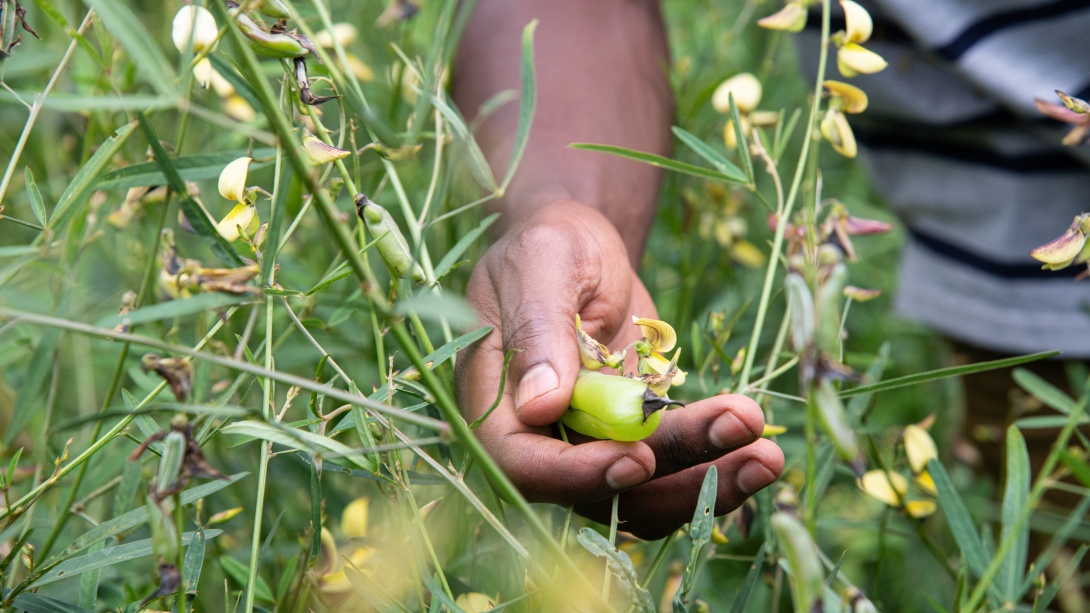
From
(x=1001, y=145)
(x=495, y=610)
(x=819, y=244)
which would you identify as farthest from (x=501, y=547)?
(x=1001, y=145)

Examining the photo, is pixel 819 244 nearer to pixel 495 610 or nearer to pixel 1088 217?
pixel 1088 217

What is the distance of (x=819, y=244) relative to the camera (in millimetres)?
649

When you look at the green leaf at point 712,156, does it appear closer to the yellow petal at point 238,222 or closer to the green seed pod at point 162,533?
the yellow petal at point 238,222

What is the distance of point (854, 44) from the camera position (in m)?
0.64

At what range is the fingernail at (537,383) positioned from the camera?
556 mm

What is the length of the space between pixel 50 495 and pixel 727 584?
79 cm

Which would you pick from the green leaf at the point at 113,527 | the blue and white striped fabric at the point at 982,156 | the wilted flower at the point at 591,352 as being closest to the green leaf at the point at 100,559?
the green leaf at the point at 113,527

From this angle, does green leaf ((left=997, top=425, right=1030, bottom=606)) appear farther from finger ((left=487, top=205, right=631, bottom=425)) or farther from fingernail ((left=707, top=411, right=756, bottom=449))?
finger ((left=487, top=205, right=631, bottom=425))

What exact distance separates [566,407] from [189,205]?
0.26 meters

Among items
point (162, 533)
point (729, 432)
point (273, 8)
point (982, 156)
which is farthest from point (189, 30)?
point (982, 156)

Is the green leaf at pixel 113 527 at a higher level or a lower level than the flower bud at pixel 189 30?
lower

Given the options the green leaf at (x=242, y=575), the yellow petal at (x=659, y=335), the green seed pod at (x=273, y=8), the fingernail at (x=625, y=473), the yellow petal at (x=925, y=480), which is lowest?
the yellow petal at (x=925, y=480)

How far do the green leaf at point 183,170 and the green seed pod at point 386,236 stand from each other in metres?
0.11

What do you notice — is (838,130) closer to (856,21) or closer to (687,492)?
(856,21)
